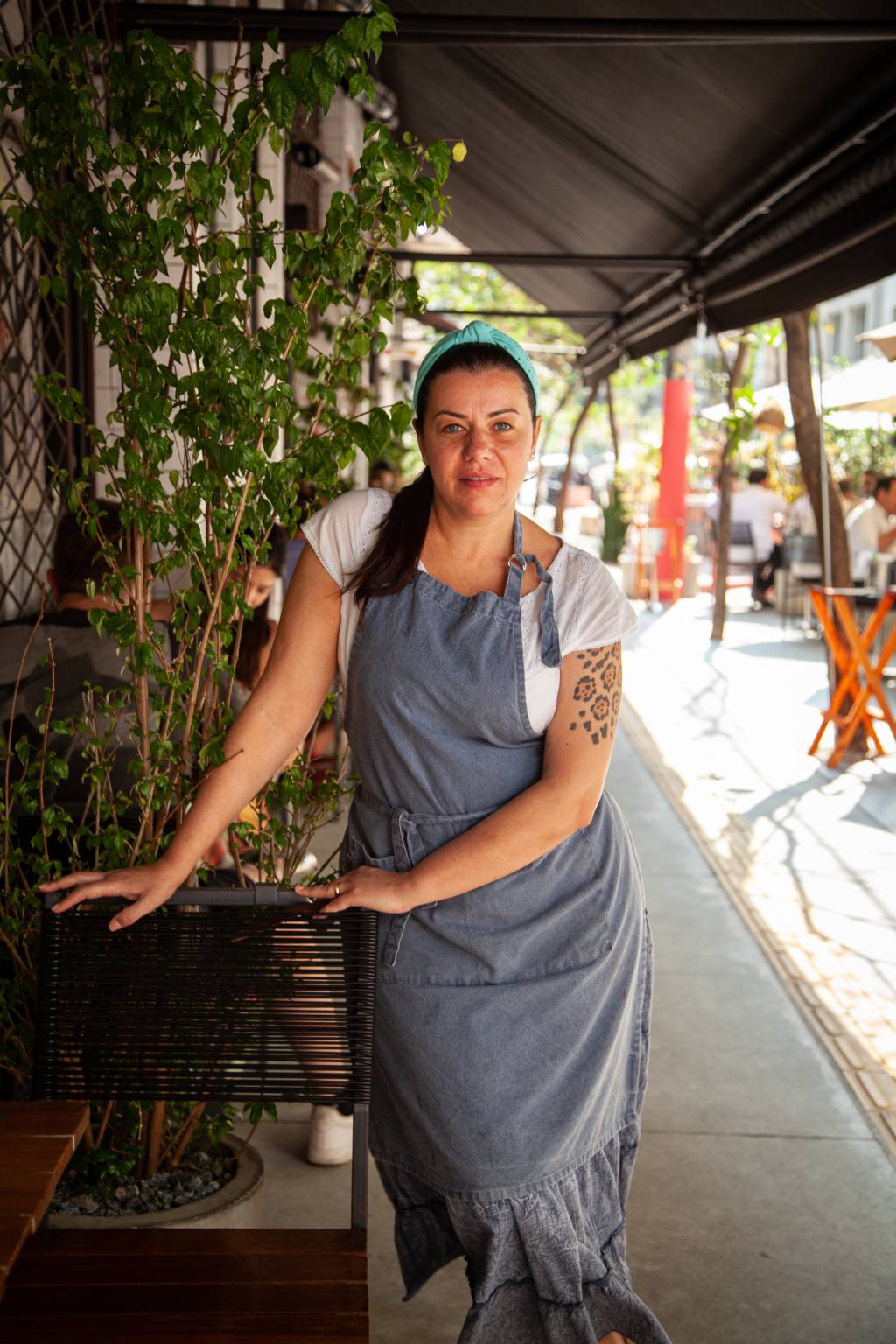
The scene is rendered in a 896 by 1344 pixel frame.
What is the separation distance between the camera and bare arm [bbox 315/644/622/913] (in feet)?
6.84

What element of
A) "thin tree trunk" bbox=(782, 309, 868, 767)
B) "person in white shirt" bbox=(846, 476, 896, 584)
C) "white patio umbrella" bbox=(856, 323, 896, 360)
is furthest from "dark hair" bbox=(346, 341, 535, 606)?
"person in white shirt" bbox=(846, 476, 896, 584)

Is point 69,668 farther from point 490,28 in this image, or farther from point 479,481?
point 490,28

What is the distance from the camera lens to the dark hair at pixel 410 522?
84.4 inches

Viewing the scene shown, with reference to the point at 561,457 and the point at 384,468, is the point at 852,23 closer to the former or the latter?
the point at 384,468

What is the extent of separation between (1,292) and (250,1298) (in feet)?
10.0

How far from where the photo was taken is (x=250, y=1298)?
6.19ft

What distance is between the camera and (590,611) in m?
2.15

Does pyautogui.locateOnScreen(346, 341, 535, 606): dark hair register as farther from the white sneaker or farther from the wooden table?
the white sneaker

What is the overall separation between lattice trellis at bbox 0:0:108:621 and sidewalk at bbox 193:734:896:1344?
1825 mm

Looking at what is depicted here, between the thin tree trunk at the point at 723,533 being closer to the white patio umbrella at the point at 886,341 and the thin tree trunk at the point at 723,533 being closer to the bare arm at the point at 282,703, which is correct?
the white patio umbrella at the point at 886,341

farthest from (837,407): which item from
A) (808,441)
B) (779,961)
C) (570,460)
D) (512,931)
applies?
(570,460)

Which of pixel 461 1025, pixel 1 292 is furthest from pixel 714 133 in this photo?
pixel 461 1025

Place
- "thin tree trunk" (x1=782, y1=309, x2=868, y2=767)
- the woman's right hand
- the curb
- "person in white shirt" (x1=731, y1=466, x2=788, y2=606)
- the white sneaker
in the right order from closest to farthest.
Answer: the woman's right hand
the white sneaker
the curb
"thin tree trunk" (x1=782, y1=309, x2=868, y2=767)
"person in white shirt" (x1=731, y1=466, x2=788, y2=606)

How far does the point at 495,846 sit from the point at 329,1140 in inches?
66.5
